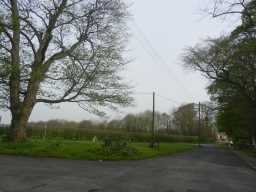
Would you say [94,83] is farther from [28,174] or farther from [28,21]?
[28,174]

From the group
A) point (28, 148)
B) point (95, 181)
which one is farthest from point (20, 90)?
point (95, 181)

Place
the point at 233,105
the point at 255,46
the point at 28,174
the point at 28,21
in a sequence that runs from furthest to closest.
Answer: the point at 233,105 → the point at 28,21 → the point at 255,46 → the point at 28,174

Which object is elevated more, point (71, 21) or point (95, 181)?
point (71, 21)

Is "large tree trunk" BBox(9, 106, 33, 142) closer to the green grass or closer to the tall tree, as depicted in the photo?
the green grass

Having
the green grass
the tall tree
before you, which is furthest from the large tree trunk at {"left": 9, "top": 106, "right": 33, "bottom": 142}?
the tall tree

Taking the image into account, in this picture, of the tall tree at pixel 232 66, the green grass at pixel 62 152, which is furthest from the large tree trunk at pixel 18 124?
the tall tree at pixel 232 66

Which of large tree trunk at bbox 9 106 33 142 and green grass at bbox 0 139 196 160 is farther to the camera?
large tree trunk at bbox 9 106 33 142

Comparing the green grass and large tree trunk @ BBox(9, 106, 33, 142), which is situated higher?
large tree trunk @ BBox(9, 106, 33, 142)

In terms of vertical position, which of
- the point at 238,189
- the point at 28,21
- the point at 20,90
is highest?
the point at 28,21

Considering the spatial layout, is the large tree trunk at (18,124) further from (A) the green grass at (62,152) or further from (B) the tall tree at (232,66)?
(B) the tall tree at (232,66)

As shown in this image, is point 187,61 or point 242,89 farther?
point 187,61

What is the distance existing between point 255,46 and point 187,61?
60.4ft

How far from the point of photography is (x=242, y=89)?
1305 inches

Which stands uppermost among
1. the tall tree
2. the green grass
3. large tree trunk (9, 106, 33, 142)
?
the tall tree
